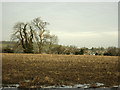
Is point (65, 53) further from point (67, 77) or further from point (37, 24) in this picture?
point (67, 77)

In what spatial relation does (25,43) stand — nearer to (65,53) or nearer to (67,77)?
(65,53)

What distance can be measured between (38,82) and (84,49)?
531 inches

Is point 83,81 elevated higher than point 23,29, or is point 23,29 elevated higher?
point 23,29

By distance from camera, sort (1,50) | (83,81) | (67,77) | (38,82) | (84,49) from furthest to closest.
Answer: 1. (84,49)
2. (1,50)
3. (67,77)
4. (83,81)
5. (38,82)

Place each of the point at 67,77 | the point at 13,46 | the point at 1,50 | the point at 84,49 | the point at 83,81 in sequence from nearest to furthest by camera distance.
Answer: the point at 83,81, the point at 67,77, the point at 1,50, the point at 84,49, the point at 13,46

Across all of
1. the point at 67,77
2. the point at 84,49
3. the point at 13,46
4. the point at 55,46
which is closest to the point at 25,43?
the point at 13,46

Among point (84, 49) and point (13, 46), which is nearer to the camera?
point (84, 49)

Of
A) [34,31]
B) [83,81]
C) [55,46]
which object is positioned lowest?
[83,81]

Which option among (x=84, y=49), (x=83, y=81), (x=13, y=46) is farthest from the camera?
(x=13, y=46)

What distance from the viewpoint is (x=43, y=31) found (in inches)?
820

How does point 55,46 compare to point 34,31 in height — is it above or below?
below

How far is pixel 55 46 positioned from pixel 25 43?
150 inches

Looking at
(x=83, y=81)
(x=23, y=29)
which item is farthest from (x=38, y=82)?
(x=23, y=29)

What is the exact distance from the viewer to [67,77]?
616 centimetres
